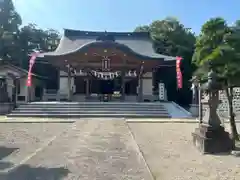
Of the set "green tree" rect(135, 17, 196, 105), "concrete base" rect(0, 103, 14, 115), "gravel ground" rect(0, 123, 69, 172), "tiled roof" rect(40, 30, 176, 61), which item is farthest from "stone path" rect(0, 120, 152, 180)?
"green tree" rect(135, 17, 196, 105)

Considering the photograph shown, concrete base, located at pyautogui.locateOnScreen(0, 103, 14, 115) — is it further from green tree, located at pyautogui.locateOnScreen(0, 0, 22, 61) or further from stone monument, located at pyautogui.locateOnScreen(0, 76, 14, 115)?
green tree, located at pyautogui.locateOnScreen(0, 0, 22, 61)

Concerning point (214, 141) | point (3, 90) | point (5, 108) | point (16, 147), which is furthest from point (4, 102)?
point (214, 141)

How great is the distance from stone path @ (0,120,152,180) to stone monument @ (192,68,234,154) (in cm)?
173

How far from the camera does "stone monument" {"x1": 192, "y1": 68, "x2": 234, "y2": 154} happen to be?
22.2 feet

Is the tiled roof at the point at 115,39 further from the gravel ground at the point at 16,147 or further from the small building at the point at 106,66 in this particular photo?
the gravel ground at the point at 16,147

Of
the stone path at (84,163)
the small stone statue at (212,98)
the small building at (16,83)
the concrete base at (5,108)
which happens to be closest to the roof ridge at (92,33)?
the small building at (16,83)

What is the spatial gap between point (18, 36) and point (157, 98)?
682 inches

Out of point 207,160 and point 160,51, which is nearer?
point 207,160

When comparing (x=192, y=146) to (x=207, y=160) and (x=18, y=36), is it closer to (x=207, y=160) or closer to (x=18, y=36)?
(x=207, y=160)

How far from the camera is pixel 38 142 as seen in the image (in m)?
8.05

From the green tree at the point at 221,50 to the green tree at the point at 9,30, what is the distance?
24803 millimetres

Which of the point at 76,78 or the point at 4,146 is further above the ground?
the point at 76,78

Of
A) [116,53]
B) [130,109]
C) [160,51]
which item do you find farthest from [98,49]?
[160,51]

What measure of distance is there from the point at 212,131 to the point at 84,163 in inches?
133
